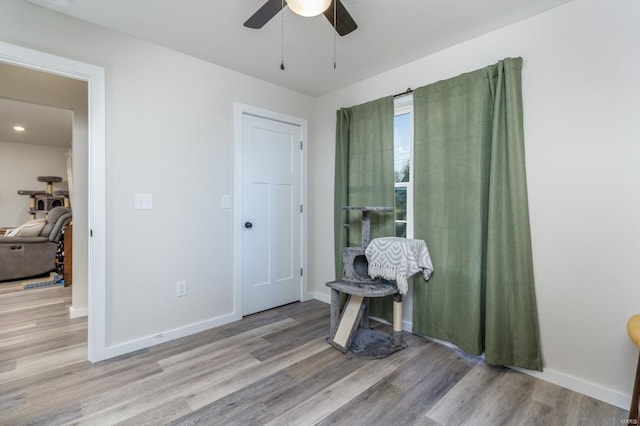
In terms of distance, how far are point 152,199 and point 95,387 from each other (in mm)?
1334

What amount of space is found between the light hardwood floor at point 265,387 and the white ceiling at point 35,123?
3.15m

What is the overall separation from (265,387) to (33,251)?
4.90m

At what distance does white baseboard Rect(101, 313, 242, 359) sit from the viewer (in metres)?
2.23

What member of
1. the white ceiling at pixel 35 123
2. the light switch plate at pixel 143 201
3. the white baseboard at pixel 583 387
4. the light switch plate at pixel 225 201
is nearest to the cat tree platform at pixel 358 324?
the white baseboard at pixel 583 387

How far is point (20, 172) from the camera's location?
246 inches

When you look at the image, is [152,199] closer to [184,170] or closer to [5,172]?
[184,170]

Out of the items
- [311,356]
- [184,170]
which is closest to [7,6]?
[184,170]

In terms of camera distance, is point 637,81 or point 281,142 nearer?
point 637,81

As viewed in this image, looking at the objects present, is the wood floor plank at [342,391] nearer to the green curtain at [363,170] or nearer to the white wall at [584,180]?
the green curtain at [363,170]

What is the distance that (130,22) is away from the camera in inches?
82.9

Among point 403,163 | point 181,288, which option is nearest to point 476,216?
point 403,163

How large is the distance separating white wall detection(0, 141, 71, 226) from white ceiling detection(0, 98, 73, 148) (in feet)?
0.83

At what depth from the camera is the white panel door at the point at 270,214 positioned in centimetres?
307

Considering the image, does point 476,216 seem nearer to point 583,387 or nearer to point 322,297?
point 583,387
